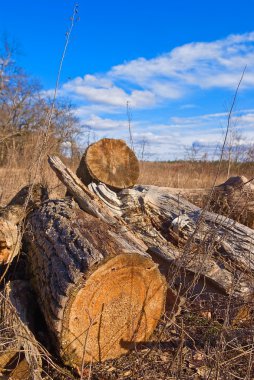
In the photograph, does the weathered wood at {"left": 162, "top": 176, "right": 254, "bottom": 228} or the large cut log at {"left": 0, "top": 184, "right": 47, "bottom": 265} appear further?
the weathered wood at {"left": 162, "top": 176, "right": 254, "bottom": 228}

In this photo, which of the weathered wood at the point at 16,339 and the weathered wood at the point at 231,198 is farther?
the weathered wood at the point at 231,198

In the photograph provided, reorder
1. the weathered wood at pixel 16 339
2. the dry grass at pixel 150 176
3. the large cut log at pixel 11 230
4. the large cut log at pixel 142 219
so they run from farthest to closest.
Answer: the dry grass at pixel 150 176, the large cut log at pixel 142 219, the large cut log at pixel 11 230, the weathered wood at pixel 16 339

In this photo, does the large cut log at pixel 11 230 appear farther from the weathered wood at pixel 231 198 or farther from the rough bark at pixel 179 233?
the weathered wood at pixel 231 198

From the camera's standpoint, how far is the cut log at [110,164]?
13.7 ft

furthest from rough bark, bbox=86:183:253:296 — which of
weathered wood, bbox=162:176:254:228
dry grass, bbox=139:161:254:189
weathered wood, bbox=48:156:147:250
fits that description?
dry grass, bbox=139:161:254:189

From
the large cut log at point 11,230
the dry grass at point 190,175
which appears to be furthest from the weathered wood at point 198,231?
the dry grass at point 190,175

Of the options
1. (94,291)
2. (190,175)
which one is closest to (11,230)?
(94,291)

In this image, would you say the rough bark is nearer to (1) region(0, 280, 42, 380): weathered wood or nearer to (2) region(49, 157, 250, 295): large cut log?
(2) region(49, 157, 250, 295): large cut log

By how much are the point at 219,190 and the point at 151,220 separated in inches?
49.1

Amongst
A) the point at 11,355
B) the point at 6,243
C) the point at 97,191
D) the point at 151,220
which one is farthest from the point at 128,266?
the point at 97,191

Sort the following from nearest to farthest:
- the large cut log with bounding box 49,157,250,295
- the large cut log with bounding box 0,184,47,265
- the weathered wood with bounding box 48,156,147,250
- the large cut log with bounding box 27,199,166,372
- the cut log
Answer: the large cut log with bounding box 27,199,166,372
the large cut log with bounding box 0,184,47,265
the large cut log with bounding box 49,157,250,295
the weathered wood with bounding box 48,156,147,250
the cut log

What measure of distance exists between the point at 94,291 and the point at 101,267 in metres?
0.15

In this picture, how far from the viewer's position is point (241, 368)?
2193 millimetres

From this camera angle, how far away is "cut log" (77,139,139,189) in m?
4.17
